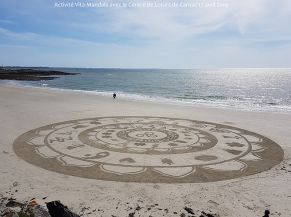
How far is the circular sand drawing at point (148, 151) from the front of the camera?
12.7 m

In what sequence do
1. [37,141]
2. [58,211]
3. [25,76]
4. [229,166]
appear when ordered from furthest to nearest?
[25,76] → [37,141] → [229,166] → [58,211]

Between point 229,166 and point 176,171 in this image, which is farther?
point 229,166

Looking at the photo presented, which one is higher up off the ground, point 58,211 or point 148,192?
point 58,211

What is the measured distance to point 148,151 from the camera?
1566 cm

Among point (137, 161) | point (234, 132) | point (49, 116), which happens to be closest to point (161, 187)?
point (137, 161)

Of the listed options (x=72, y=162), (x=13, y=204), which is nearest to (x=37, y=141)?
(x=72, y=162)

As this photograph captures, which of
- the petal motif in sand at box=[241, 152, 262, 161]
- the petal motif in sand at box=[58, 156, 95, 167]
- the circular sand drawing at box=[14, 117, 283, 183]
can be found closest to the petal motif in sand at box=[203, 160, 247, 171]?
the circular sand drawing at box=[14, 117, 283, 183]

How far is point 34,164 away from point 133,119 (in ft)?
40.1

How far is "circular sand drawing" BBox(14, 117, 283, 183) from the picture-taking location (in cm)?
1267

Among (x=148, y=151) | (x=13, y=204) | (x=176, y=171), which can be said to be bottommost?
(x=13, y=204)

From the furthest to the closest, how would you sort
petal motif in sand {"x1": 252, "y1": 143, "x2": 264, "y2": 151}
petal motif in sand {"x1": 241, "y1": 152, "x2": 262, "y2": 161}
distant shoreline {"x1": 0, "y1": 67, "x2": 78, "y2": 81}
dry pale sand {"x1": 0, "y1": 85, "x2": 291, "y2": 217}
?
distant shoreline {"x1": 0, "y1": 67, "x2": 78, "y2": 81} < petal motif in sand {"x1": 252, "y1": 143, "x2": 264, "y2": 151} < petal motif in sand {"x1": 241, "y1": 152, "x2": 262, "y2": 161} < dry pale sand {"x1": 0, "y1": 85, "x2": 291, "y2": 217}

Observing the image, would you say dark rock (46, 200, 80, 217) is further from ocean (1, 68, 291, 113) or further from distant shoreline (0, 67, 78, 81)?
distant shoreline (0, 67, 78, 81)

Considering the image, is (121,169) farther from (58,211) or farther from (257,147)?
(257,147)

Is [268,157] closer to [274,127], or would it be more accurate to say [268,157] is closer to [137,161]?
[137,161]
